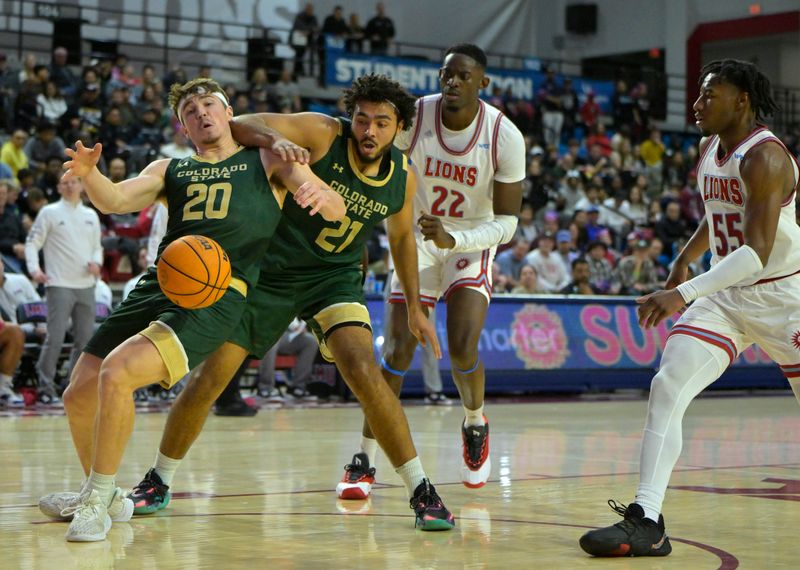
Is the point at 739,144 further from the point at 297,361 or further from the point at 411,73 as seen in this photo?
the point at 411,73

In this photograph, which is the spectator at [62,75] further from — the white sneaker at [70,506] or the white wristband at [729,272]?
the white wristband at [729,272]

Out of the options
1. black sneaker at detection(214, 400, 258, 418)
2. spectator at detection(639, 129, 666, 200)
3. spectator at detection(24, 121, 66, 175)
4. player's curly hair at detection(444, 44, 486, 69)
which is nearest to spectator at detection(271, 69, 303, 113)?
spectator at detection(24, 121, 66, 175)

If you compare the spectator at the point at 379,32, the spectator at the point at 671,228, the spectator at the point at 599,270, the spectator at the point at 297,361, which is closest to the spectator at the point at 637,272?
the spectator at the point at 599,270

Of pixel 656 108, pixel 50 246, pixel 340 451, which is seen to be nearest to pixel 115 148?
pixel 50 246

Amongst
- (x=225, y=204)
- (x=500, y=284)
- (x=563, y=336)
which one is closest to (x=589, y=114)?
(x=500, y=284)

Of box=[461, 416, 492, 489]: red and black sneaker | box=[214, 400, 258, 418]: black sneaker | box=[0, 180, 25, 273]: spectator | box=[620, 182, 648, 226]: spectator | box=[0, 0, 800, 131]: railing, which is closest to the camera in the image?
box=[461, 416, 492, 489]: red and black sneaker

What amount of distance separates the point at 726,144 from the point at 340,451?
420 cm

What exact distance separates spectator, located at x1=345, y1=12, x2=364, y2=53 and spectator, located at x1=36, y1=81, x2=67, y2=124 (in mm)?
7798

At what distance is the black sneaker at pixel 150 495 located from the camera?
560 cm

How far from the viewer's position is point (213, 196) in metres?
5.33

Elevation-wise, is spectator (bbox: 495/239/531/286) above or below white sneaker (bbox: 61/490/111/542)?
above

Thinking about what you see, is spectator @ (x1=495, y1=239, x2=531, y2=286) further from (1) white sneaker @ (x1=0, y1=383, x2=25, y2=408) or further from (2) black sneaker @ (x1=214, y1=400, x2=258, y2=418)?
(1) white sneaker @ (x1=0, y1=383, x2=25, y2=408)

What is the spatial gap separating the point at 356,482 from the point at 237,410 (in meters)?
5.50

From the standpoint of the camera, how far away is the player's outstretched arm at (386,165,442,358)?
578cm
